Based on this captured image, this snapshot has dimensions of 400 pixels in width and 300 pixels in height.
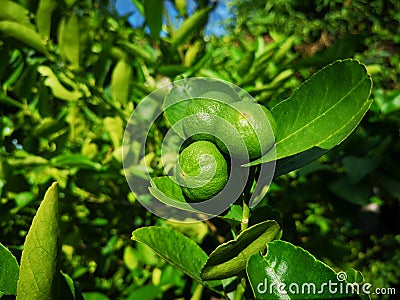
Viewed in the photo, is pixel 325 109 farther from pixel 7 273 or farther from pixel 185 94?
pixel 7 273

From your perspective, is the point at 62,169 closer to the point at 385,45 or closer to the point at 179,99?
the point at 179,99

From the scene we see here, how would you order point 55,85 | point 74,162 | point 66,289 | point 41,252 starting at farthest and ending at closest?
point 55,85
point 74,162
point 66,289
point 41,252

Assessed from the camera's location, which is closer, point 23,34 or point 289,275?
point 289,275

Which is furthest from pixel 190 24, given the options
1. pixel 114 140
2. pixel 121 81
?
pixel 114 140

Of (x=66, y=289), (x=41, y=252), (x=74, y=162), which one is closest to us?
(x=41, y=252)

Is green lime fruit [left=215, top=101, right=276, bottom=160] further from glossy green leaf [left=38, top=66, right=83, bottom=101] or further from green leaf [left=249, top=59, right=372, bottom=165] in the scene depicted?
glossy green leaf [left=38, top=66, right=83, bottom=101]

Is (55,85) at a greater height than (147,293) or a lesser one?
greater

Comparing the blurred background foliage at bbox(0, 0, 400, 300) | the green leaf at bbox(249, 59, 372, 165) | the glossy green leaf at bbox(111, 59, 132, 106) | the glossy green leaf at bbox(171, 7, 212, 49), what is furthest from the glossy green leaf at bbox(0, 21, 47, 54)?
the green leaf at bbox(249, 59, 372, 165)
